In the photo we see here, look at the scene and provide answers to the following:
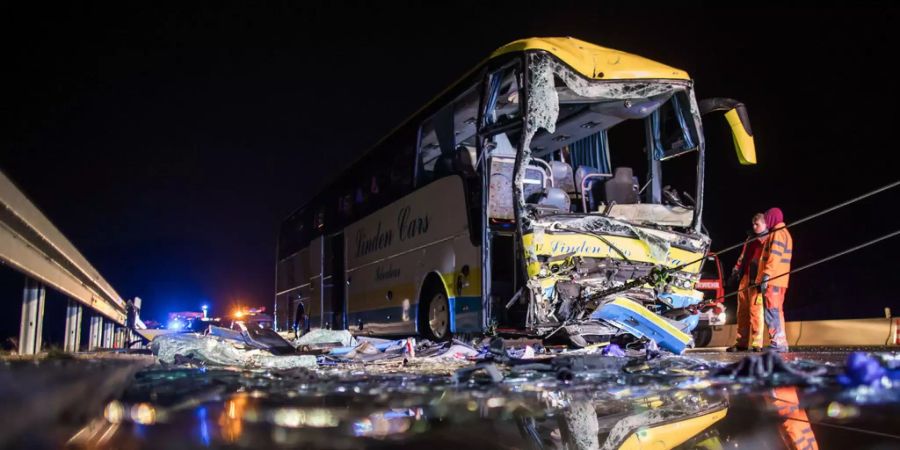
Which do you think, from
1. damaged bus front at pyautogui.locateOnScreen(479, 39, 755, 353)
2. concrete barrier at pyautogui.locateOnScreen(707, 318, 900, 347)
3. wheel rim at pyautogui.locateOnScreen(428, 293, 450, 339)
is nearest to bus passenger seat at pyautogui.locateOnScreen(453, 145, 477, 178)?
damaged bus front at pyautogui.locateOnScreen(479, 39, 755, 353)

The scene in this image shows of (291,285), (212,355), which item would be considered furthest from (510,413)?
(291,285)

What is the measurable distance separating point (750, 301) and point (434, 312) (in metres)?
4.13

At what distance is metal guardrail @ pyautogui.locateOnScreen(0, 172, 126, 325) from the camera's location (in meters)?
5.07

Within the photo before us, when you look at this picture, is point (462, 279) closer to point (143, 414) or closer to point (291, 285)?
point (143, 414)

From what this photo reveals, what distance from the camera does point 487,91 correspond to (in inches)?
315

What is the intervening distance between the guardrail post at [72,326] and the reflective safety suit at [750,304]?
26.7ft

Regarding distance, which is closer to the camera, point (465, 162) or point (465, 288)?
point (465, 288)

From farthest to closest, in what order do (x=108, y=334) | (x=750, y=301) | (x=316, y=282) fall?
(x=316, y=282) → (x=108, y=334) → (x=750, y=301)

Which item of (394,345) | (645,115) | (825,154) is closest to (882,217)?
(825,154)

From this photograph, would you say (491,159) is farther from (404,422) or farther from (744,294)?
(404,422)

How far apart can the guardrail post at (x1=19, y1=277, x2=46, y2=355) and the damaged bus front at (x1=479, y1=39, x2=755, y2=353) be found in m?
4.44

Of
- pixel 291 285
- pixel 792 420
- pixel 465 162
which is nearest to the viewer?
pixel 792 420

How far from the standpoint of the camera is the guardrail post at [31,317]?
21.3ft

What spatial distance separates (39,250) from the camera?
245 inches
